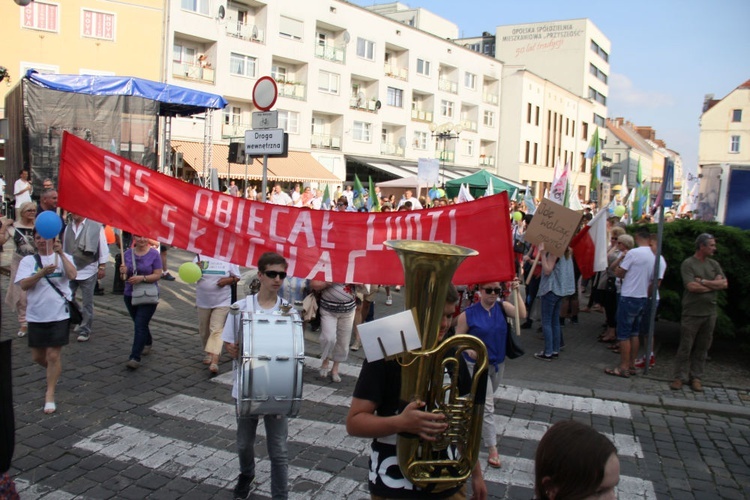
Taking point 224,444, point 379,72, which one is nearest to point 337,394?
point 224,444

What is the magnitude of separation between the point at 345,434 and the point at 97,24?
29016 mm

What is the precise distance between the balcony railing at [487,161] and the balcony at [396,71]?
1332 centimetres

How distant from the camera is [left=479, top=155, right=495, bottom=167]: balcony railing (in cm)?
5575

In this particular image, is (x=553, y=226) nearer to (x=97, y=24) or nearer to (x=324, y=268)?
(x=324, y=268)

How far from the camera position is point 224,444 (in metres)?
5.35

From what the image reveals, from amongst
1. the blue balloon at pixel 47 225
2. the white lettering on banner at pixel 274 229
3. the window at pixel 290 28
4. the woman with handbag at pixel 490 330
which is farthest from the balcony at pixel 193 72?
the woman with handbag at pixel 490 330

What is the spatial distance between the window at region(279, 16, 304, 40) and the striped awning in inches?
275

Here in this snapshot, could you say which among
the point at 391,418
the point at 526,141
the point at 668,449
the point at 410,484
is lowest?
the point at 668,449

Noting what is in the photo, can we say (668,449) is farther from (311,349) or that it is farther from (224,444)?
(311,349)

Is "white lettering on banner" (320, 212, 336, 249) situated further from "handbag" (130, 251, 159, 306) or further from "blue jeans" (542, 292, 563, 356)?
"blue jeans" (542, 292, 563, 356)

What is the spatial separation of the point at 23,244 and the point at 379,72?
125 feet

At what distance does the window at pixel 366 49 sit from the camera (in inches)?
1644

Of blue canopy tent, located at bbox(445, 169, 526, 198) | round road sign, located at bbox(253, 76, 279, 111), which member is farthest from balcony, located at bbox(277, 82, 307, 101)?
round road sign, located at bbox(253, 76, 279, 111)

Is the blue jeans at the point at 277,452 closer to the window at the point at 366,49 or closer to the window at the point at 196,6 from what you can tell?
the window at the point at 196,6
